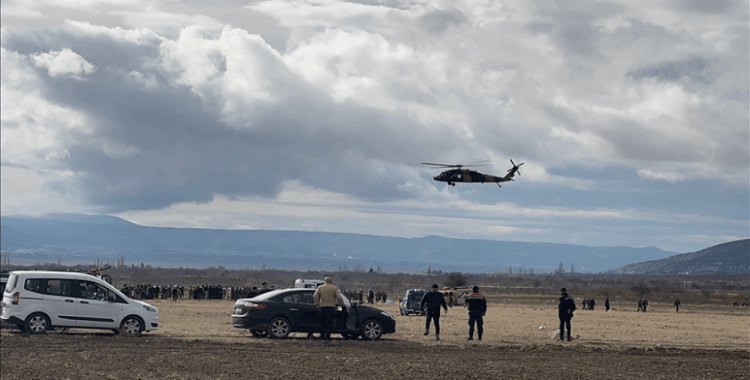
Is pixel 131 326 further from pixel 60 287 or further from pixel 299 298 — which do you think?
pixel 299 298

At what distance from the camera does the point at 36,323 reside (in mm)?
23984

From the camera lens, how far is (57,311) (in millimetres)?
24109

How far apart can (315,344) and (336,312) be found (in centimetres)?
160

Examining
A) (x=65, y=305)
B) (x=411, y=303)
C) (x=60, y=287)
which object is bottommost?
(x=65, y=305)

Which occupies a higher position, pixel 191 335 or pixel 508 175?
pixel 508 175

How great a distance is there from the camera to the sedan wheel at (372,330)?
82.0 feet

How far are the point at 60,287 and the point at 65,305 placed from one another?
0.51m

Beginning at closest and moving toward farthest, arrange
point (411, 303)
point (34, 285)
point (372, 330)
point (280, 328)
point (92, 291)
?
point (34, 285), point (92, 291), point (280, 328), point (372, 330), point (411, 303)

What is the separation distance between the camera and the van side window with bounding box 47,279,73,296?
24125 millimetres

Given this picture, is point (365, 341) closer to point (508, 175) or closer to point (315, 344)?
point (315, 344)

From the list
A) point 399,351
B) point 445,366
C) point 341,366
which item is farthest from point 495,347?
point 341,366

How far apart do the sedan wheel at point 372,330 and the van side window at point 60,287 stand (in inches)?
314

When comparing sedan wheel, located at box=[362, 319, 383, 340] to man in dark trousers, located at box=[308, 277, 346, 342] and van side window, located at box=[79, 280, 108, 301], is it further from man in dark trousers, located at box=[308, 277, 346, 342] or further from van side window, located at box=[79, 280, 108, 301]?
van side window, located at box=[79, 280, 108, 301]

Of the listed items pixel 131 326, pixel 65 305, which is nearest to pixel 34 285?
pixel 65 305
